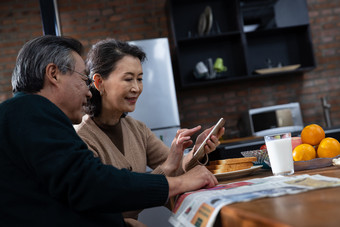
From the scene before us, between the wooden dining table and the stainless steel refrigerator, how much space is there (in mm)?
2857

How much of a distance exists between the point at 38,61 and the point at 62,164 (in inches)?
15.2

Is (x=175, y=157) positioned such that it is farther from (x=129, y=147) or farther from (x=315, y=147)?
(x=315, y=147)

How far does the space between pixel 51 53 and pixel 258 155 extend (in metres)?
0.83

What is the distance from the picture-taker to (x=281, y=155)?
1.17m

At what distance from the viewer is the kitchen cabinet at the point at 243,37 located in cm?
416

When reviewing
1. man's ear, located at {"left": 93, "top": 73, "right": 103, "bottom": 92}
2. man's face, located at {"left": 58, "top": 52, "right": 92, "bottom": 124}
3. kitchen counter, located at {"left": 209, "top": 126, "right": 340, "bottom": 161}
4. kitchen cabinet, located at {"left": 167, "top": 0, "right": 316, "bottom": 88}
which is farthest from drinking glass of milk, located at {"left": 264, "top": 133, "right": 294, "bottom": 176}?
kitchen cabinet, located at {"left": 167, "top": 0, "right": 316, "bottom": 88}

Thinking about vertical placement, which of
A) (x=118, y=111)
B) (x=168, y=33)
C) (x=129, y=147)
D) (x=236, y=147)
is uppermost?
(x=168, y=33)

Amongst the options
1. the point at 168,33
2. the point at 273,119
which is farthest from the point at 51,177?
the point at 168,33

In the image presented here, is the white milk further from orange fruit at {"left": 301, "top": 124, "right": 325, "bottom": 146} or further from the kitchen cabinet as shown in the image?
the kitchen cabinet

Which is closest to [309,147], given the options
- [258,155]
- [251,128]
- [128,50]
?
[258,155]

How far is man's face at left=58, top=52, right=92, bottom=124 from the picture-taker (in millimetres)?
1148

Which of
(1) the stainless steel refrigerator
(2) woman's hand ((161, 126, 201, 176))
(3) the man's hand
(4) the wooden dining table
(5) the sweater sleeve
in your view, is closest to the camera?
(4) the wooden dining table

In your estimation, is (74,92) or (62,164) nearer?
(62,164)

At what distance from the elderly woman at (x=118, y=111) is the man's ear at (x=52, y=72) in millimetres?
524
